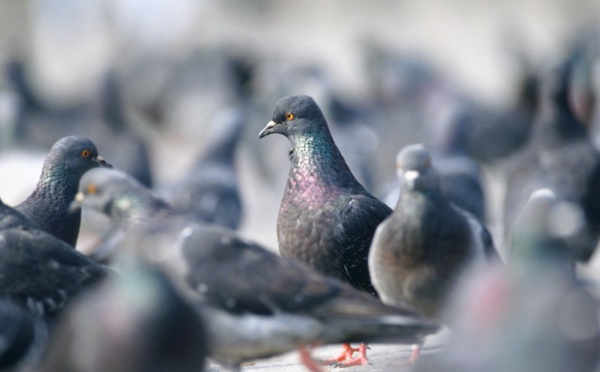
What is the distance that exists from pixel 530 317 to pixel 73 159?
3.37 metres

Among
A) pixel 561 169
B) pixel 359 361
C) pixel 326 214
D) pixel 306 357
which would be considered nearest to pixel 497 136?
pixel 561 169

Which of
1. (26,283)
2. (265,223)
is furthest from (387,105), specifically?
(26,283)

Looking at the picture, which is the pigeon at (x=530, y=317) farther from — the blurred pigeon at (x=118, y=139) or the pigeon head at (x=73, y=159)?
the blurred pigeon at (x=118, y=139)

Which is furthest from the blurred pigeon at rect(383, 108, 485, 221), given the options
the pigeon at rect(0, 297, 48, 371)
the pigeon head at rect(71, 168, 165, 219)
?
the pigeon at rect(0, 297, 48, 371)

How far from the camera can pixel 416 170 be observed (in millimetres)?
5434

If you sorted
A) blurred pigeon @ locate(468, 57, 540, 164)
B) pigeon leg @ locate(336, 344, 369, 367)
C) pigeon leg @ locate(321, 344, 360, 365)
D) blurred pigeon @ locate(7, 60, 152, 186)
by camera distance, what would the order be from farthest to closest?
blurred pigeon @ locate(468, 57, 540, 164) → blurred pigeon @ locate(7, 60, 152, 186) → pigeon leg @ locate(321, 344, 360, 365) → pigeon leg @ locate(336, 344, 369, 367)

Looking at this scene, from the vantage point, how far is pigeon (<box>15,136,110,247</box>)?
6.50 meters

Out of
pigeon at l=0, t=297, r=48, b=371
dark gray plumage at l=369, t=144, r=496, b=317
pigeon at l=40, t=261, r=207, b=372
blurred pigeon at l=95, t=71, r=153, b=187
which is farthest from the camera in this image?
blurred pigeon at l=95, t=71, r=153, b=187

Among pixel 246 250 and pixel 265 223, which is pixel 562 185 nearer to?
pixel 246 250

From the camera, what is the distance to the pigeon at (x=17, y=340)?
5047 millimetres

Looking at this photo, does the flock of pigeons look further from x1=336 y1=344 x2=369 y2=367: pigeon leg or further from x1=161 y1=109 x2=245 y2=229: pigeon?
x1=161 y1=109 x2=245 y2=229: pigeon

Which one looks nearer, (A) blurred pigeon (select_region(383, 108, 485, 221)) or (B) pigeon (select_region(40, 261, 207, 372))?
(B) pigeon (select_region(40, 261, 207, 372))

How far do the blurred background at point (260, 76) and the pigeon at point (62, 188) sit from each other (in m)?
5.02

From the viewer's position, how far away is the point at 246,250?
16.5ft
